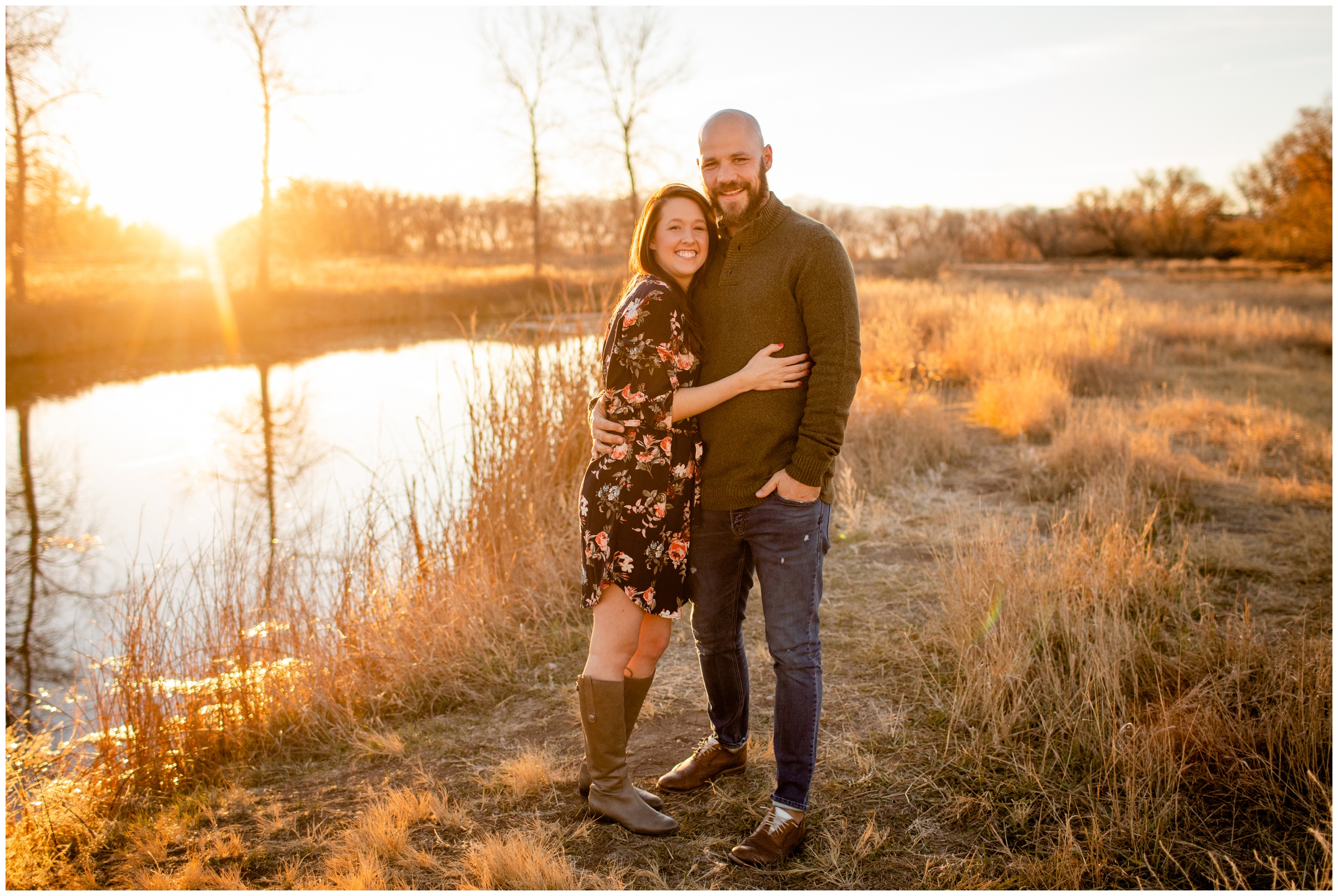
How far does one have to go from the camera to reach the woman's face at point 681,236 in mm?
2199

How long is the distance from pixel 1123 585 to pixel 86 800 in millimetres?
4143

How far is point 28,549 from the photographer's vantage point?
6.44 meters

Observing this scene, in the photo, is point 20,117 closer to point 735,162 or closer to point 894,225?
point 735,162

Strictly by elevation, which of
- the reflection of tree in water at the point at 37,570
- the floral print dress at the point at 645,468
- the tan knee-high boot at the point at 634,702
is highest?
the floral print dress at the point at 645,468

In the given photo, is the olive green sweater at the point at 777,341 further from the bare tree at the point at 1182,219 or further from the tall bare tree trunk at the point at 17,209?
the bare tree at the point at 1182,219

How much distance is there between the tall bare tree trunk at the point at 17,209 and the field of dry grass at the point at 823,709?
13.7 metres

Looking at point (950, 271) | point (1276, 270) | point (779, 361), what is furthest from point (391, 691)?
point (1276, 270)

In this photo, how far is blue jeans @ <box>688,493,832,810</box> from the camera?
215cm

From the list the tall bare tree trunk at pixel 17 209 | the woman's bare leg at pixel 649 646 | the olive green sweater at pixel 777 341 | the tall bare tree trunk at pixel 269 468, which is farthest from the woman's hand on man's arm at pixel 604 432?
the tall bare tree trunk at pixel 17 209

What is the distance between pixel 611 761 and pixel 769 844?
0.51 m

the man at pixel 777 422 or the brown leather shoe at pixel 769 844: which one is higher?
the man at pixel 777 422

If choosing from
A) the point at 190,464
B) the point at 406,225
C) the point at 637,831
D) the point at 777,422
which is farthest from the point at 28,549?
the point at 406,225

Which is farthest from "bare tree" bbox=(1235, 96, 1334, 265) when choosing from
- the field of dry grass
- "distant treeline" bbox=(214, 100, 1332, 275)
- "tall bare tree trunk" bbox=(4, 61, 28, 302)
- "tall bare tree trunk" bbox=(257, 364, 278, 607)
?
"tall bare tree trunk" bbox=(4, 61, 28, 302)

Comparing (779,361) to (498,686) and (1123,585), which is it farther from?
(1123,585)
